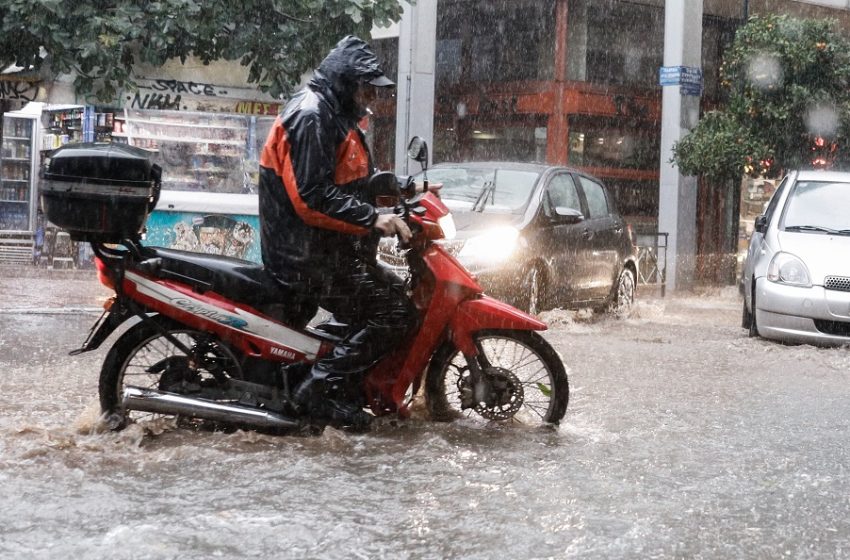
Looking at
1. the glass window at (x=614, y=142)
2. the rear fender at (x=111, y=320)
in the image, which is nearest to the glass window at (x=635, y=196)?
the glass window at (x=614, y=142)

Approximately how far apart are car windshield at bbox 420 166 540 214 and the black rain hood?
19.6ft

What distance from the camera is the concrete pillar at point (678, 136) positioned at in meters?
22.5

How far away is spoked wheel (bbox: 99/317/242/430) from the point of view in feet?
18.6

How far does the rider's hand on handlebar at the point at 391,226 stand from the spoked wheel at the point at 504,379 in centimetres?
69

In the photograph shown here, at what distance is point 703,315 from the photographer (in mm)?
15680

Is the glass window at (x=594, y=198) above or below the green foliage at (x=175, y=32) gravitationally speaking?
below

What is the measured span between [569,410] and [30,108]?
16.0 m

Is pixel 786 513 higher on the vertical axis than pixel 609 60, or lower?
lower

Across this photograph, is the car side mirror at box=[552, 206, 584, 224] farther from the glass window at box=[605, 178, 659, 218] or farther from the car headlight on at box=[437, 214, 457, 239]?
the glass window at box=[605, 178, 659, 218]

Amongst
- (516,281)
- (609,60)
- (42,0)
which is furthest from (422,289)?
(609,60)

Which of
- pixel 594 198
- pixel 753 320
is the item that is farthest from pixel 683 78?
pixel 753 320

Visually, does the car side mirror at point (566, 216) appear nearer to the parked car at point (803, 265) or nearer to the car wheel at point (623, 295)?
the parked car at point (803, 265)

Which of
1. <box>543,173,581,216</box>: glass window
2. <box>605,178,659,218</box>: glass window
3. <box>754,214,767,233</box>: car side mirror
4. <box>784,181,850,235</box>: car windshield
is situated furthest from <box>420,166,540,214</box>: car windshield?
<box>605,178,659,218</box>: glass window

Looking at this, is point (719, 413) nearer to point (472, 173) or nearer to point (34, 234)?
point (472, 173)
